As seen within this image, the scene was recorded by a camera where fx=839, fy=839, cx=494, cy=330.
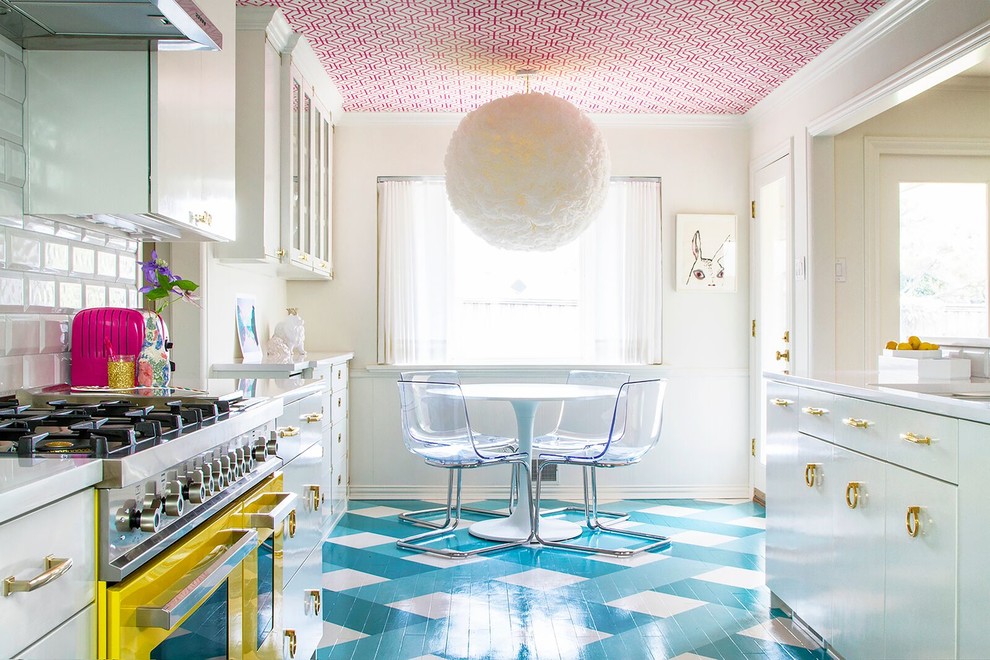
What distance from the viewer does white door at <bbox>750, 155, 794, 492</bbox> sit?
4461 millimetres

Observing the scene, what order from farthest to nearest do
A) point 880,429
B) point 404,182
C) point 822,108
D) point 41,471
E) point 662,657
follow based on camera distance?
point 404,182 < point 822,108 < point 662,657 < point 880,429 < point 41,471

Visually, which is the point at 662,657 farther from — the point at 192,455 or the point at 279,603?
the point at 192,455

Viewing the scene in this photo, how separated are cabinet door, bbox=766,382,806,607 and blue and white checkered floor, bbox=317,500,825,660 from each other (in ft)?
0.51

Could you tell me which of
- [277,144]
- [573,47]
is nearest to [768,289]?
[573,47]

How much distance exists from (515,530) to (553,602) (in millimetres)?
944

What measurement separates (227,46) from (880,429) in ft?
7.40

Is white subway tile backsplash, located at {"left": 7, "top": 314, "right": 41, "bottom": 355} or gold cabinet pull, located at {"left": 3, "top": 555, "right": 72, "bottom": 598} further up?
white subway tile backsplash, located at {"left": 7, "top": 314, "right": 41, "bottom": 355}

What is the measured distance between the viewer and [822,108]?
3.96 metres

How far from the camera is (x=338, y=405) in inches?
172

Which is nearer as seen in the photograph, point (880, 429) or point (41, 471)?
point (41, 471)

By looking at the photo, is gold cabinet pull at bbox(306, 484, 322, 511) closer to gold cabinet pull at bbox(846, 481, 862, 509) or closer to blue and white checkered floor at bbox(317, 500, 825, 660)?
blue and white checkered floor at bbox(317, 500, 825, 660)

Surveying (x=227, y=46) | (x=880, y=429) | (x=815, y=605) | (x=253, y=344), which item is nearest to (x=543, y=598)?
(x=815, y=605)

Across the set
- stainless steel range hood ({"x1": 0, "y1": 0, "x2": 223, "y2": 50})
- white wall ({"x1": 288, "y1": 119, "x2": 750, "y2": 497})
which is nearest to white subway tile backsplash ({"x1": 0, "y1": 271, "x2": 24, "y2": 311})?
stainless steel range hood ({"x1": 0, "y1": 0, "x2": 223, "y2": 50})

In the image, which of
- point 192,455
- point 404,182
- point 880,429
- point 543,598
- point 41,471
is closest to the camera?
point 41,471
